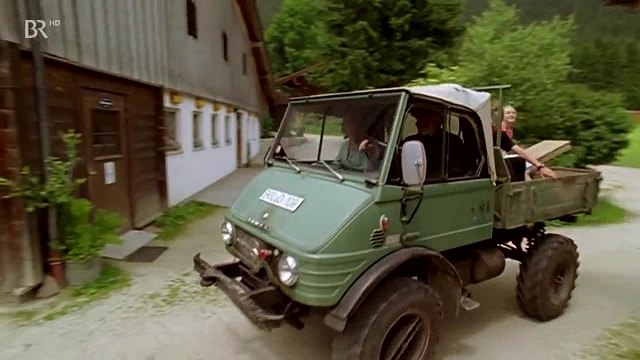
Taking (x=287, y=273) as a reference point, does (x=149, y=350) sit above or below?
below

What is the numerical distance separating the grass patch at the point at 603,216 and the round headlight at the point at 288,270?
7124 millimetres

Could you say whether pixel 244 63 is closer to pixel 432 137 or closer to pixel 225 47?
pixel 225 47

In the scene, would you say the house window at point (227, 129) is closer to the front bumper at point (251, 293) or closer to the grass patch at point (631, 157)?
the front bumper at point (251, 293)

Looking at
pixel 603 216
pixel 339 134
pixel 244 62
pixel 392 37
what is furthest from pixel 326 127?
pixel 392 37

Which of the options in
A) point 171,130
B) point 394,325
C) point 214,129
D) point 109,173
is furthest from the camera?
point 214,129

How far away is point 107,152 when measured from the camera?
276 inches

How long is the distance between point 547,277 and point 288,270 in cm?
284

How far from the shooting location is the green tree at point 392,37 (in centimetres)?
1817

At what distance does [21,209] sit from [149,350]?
225 cm

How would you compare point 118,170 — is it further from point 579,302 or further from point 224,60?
point 224,60

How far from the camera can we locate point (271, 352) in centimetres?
387

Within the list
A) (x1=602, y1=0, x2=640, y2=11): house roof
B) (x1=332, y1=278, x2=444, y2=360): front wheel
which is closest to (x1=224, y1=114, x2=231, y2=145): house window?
(x1=602, y1=0, x2=640, y2=11): house roof

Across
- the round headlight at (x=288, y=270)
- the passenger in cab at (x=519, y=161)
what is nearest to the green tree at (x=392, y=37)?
the passenger in cab at (x=519, y=161)

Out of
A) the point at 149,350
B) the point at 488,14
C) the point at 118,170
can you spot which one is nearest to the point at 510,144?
the point at 149,350
